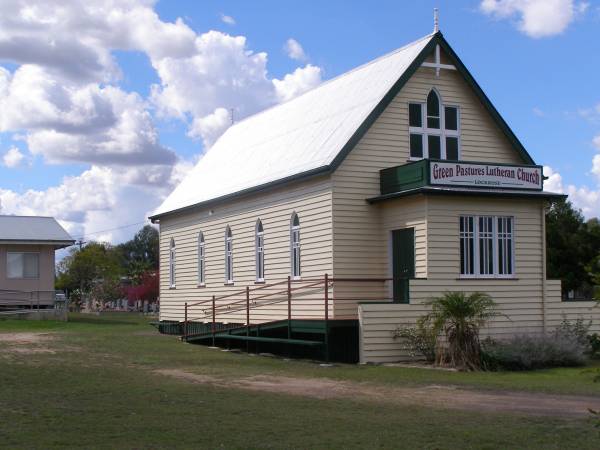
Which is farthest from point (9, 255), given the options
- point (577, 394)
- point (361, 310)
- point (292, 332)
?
point (577, 394)

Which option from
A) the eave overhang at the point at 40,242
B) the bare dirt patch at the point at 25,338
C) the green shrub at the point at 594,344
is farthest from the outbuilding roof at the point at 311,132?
the eave overhang at the point at 40,242

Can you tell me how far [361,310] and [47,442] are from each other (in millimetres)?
12406

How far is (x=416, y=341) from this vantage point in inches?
885

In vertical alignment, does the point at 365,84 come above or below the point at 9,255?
above

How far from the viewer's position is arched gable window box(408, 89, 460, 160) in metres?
26.2

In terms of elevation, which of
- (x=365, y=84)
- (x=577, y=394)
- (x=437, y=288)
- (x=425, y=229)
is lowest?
(x=577, y=394)

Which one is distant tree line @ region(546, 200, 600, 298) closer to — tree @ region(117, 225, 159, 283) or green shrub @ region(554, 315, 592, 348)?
green shrub @ region(554, 315, 592, 348)

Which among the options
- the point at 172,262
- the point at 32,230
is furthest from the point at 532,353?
the point at 32,230

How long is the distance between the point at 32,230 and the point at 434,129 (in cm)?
2794

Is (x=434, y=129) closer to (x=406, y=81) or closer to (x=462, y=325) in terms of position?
(x=406, y=81)

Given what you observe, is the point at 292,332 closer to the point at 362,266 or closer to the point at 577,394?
the point at 362,266

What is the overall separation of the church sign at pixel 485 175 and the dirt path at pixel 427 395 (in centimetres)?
707

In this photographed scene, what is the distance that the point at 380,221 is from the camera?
25234 millimetres

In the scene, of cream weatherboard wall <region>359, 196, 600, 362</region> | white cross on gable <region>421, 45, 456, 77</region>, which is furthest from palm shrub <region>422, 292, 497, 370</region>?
white cross on gable <region>421, 45, 456, 77</region>
